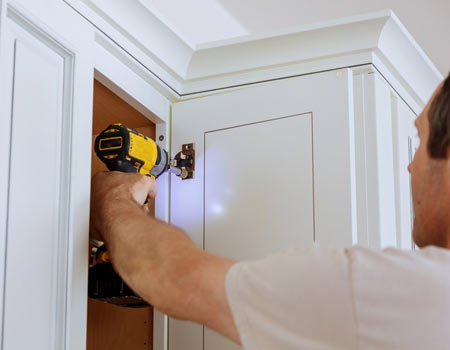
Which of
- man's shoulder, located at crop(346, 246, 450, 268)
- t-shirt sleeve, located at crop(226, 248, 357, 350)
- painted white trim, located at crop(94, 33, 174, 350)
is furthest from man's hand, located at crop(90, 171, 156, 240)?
man's shoulder, located at crop(346, 246, 450, 268)

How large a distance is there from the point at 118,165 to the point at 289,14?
1.25 metres

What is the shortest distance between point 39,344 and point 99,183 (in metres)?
0.35

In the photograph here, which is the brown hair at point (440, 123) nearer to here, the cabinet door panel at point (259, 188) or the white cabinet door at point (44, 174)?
the cabinet door panel at point (259, 188)

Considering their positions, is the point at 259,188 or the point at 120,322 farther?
the point at 120,322

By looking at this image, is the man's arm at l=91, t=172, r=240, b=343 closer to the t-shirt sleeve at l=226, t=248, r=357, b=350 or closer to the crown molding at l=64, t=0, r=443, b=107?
the t-shirt sleeve at l=226, t=248, r=357, b=350

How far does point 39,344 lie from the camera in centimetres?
125

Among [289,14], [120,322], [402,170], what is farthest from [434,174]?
[289,14]

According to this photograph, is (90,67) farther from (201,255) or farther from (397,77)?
(397,77)

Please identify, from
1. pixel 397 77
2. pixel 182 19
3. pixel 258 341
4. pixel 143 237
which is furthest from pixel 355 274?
pixel 182 19

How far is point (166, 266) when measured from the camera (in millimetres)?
1140

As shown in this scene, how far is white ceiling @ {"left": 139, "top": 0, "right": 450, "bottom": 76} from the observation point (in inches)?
94.7

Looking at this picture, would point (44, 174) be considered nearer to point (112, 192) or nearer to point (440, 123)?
point (112, 192)

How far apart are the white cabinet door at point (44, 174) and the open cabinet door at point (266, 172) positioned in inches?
16.3

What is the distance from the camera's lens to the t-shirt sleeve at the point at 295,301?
996 millimetres
